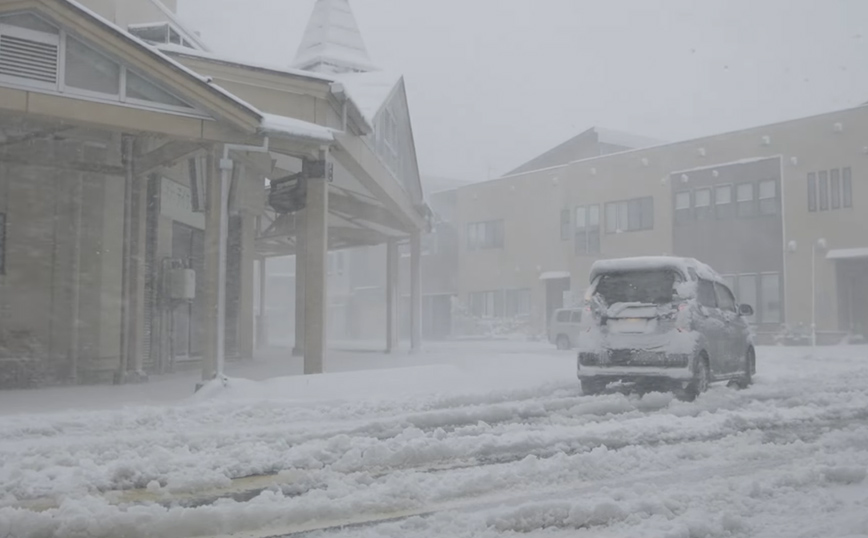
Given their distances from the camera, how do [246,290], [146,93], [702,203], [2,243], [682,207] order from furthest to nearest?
1. [682,207]
2. [702,203]
3. [246,290]
4. [2,243]
5. [146,93]

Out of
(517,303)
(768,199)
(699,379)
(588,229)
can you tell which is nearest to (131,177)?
(699,379)

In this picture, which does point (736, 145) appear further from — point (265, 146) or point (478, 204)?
point (265, 146)

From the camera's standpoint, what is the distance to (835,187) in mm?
30922

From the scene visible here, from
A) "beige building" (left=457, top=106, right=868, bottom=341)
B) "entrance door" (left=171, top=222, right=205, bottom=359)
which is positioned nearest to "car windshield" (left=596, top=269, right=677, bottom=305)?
"entrance door" (left=171, top=222, right=205, bottom=359)

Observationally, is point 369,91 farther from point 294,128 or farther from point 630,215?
point 630,215

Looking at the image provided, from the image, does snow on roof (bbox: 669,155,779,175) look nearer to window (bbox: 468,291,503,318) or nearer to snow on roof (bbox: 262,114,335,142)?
window (bbox: 468,291,503,318)

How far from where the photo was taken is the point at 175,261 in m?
15.6

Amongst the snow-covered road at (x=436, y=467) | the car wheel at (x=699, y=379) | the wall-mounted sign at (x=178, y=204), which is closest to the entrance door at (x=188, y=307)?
the wall-mounted sign at (x=178, y=204)

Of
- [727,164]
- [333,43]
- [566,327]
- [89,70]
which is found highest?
[333,43]

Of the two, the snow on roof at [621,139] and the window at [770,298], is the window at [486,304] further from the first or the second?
the window at [770,298]

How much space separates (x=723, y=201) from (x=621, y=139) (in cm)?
1264

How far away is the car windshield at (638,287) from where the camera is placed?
1160 centimetres

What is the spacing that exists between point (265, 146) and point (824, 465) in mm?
8022

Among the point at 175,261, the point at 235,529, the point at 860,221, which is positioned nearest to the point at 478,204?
the point at 860,221
